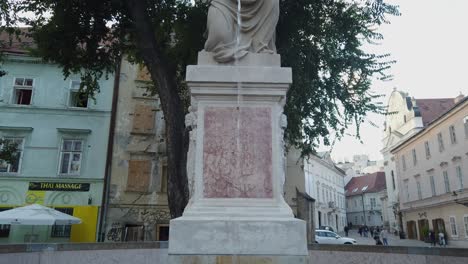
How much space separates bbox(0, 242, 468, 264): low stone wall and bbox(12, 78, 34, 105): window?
720 inches

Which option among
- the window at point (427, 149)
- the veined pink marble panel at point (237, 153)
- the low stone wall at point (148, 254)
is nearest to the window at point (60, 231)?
the low stone wall at point (148, 254)

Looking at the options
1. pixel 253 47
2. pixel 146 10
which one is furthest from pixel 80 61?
pixel 253 47

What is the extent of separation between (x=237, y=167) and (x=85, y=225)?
62.5 feet

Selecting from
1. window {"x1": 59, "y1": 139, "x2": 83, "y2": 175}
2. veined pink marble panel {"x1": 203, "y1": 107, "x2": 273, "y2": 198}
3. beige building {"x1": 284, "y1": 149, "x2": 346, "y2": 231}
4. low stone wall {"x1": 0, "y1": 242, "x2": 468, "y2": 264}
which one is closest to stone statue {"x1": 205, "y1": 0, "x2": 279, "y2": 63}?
veined pink marble panel {"x1": 203, "y1": 107, "x2": 273, "y2": 198}

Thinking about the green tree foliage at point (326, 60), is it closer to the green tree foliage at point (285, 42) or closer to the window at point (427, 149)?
the green tree foliage at point (285, 42)

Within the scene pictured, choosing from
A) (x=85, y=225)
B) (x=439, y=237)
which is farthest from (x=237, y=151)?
(x=439, y=237)

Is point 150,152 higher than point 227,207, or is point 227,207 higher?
point 150,152

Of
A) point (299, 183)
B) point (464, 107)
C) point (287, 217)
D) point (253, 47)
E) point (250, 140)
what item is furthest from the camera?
point (464, 107)

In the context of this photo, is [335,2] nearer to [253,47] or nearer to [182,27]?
[182,27]

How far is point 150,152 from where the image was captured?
2348 cm

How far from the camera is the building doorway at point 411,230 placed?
42731 mm

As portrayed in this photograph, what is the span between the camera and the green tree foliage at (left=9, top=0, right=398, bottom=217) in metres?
11.5

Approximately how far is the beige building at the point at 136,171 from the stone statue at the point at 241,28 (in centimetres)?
1701

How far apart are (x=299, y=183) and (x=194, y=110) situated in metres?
22.2
